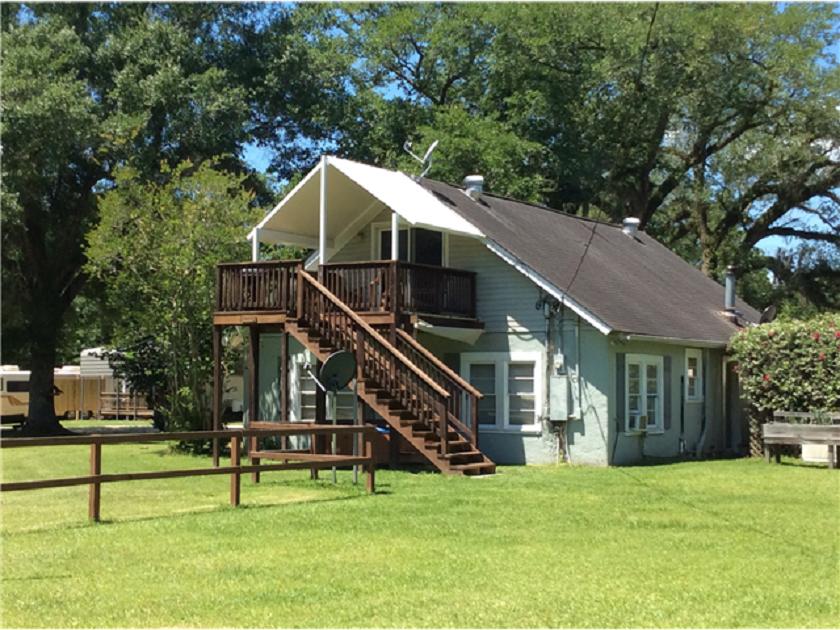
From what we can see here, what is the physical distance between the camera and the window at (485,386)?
21.8m

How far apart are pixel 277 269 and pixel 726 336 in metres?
10.8

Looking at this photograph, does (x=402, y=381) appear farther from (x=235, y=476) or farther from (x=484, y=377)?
(x=235, y=476)

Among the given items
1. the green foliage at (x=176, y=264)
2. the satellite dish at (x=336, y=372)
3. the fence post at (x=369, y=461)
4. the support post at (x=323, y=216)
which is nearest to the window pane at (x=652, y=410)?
the support post at (x=323, y=216)

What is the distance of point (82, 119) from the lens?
28.3 m

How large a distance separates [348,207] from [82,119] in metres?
9.27

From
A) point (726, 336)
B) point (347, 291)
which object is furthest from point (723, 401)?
point (347, 291)

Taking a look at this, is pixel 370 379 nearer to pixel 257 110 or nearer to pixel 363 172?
pixel 363 172

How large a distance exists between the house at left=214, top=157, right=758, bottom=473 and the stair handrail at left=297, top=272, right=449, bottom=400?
0.14ft

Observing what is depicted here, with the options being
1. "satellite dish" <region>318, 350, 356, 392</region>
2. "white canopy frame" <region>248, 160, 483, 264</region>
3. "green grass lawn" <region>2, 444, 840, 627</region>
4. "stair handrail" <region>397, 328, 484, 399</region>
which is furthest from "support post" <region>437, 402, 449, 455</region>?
"white canopy frame" <region>248, 160, 483, 264</region>

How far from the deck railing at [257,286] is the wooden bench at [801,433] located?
9.27 m

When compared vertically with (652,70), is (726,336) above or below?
below

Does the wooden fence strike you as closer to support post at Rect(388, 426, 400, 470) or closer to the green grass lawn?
the green grass lawn

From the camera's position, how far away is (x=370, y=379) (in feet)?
62.5

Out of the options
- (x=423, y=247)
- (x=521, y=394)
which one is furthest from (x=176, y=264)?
(x=521, y=394)
